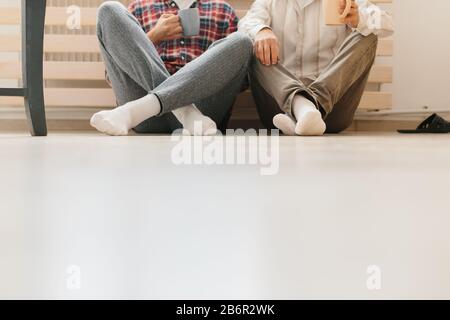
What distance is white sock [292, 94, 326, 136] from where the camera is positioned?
1945 millimetres

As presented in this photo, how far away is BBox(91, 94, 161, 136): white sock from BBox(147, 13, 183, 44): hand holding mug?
368 millimetres

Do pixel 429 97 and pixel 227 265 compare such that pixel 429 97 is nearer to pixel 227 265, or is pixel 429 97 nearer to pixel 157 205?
pixel 157 205

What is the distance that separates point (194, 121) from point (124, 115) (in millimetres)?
222

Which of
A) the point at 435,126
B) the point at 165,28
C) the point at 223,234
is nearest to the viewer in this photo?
the point at 223,234

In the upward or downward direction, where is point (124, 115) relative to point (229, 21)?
downward

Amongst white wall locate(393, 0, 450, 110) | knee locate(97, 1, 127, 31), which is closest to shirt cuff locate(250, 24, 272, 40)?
knee locate(97, 1, 127, 31)

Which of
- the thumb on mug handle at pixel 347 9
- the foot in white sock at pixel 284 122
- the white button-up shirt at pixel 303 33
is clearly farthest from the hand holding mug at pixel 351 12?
the foot in white sock at pixel 284 122

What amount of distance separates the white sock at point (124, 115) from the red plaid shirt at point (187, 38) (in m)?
0.43

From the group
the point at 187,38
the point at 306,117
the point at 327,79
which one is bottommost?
the point at 306,117

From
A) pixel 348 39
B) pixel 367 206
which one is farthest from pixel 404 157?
pixel 348 39

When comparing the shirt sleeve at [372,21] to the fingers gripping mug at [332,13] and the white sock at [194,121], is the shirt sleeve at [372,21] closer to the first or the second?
the fingers gripping mug at [332,13]

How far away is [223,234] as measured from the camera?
46 cm

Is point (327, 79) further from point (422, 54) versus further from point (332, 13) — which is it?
point (422, 54)

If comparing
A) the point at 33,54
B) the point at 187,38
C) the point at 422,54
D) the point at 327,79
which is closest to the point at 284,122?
the point at 327,79
